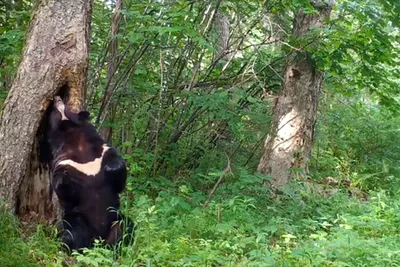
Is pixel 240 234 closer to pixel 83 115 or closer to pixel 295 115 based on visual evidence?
pixel 83 115

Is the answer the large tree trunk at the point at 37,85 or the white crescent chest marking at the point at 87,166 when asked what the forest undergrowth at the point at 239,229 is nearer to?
the large tree trunk at the point at 37,85

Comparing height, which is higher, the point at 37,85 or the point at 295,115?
the point at 295,115

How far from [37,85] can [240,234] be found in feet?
6.99

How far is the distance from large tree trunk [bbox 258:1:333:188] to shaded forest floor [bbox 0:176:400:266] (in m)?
0.73

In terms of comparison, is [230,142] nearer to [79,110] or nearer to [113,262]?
[79,110]

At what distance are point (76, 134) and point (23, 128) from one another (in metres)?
0.41

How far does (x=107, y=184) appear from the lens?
15.1 feet

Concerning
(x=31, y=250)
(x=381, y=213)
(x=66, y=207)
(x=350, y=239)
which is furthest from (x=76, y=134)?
(x=381, y=213)

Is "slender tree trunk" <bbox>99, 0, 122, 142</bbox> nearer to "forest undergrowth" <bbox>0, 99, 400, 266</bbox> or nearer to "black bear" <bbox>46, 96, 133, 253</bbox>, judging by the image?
"forest undergrowth" <bbox>0, 99, 400, 266</bbox>

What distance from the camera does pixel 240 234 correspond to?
5.12 meters

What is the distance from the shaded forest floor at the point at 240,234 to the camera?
424 centimetres

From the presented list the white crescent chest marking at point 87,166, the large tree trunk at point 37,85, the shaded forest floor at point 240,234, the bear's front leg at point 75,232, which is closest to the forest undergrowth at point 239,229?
the shaded forest floor at point 240,234

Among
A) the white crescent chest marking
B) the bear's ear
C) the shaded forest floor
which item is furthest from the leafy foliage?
the bear's ear

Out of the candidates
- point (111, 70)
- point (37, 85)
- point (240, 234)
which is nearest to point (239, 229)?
point (240, 234)
